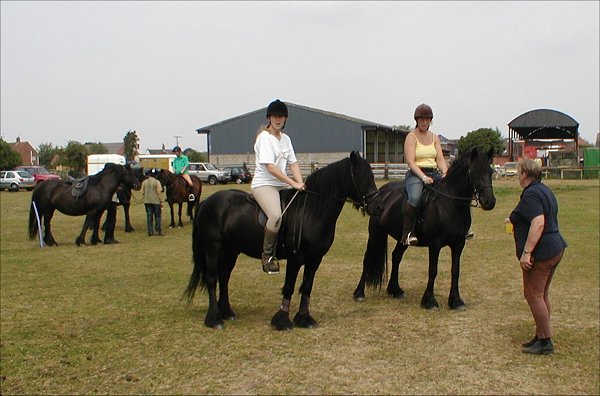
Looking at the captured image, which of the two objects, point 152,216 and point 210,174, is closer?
point 152,216

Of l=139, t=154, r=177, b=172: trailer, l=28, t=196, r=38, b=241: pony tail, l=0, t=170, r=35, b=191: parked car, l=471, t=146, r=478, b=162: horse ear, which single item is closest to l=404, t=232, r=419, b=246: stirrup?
l=471, t=146, r=478, b=162: horse ear

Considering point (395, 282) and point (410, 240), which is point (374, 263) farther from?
point (410, 240)

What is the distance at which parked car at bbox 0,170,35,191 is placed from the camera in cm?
4122

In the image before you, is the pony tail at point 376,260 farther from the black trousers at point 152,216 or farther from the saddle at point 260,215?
the black trousers at point 152,216

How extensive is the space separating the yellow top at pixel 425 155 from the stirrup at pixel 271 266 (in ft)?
8.63

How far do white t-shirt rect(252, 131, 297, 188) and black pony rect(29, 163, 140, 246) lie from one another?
8.76 m

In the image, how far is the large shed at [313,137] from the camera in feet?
169

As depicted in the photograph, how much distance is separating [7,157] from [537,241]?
64.9 meters

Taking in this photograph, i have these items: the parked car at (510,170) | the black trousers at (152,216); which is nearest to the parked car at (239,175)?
the parked car at (510,170)

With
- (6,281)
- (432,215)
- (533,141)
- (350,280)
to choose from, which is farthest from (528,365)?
(533,141)

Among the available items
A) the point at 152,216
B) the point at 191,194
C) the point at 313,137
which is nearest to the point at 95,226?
the point at 152,216

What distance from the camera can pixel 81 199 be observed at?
13797 millimetres

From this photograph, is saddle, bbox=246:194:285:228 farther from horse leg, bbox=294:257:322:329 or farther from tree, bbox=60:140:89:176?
tree, bbox=60:140:89:176

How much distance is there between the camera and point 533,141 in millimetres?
55438
